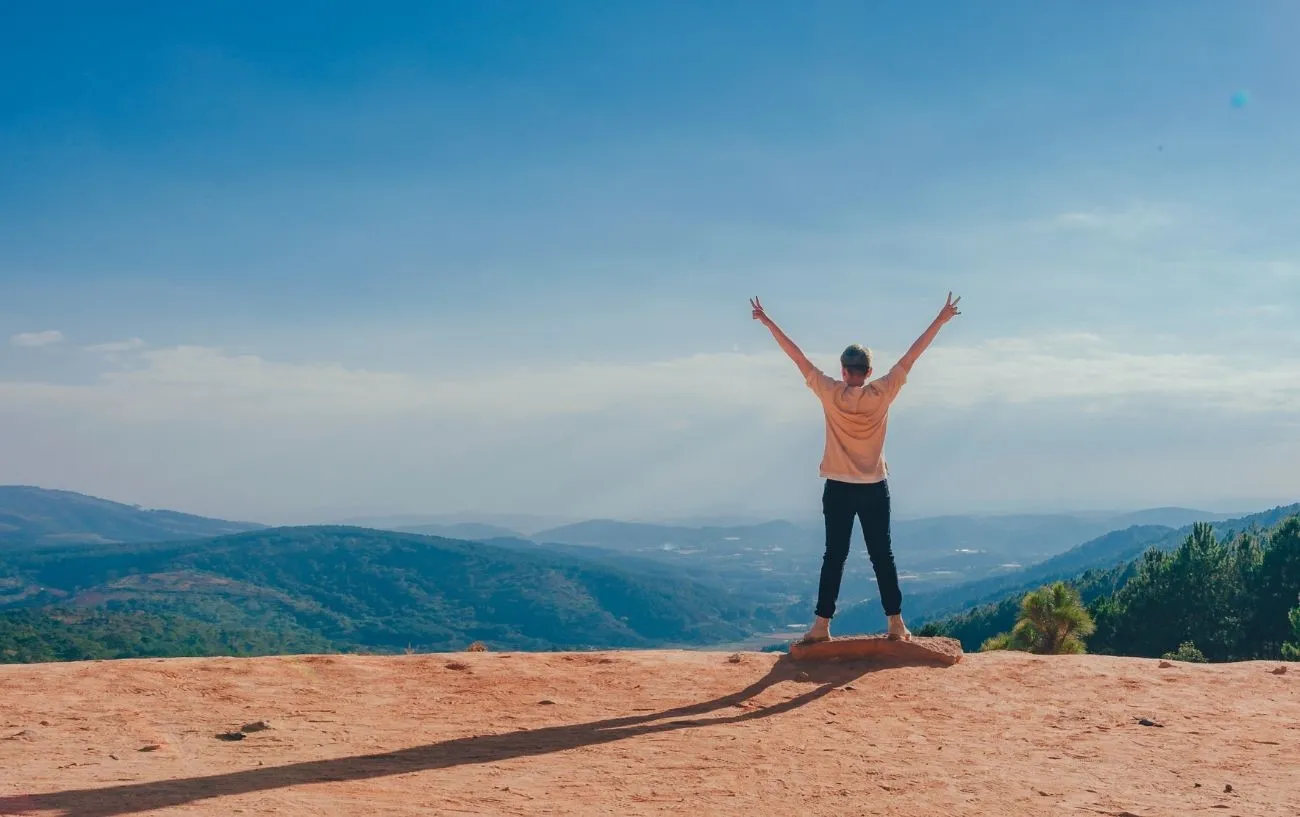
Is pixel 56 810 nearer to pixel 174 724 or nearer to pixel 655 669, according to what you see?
pixel 174 724

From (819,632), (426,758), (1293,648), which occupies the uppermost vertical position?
(819,632)

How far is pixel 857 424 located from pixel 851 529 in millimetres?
1037

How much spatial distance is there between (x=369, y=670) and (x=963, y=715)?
5535mm

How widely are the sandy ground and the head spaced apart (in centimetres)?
285

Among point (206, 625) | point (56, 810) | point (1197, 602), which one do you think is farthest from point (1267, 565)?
point (206, 625)

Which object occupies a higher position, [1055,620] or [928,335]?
[928,335]

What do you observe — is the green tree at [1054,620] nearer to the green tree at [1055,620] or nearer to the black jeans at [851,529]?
the green tree at [1055,620]

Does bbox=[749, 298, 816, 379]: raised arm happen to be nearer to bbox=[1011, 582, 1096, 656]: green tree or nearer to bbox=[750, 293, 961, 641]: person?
bbox=[750, 293, 961, 641]: person

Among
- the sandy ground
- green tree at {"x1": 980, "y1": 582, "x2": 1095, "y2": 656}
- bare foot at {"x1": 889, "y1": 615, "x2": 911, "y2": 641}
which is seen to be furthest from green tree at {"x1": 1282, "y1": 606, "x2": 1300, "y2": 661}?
bare foot at {"x1": 889, "y1": 615, "x2": 911, "y2": 641}

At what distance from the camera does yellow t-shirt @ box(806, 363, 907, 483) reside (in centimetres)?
909

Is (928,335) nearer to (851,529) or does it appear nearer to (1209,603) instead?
(851,529)

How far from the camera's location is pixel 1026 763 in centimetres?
629

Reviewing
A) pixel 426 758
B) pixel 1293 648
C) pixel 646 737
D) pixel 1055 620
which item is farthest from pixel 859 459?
pixel 1293 648

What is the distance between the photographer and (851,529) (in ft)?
30.0
